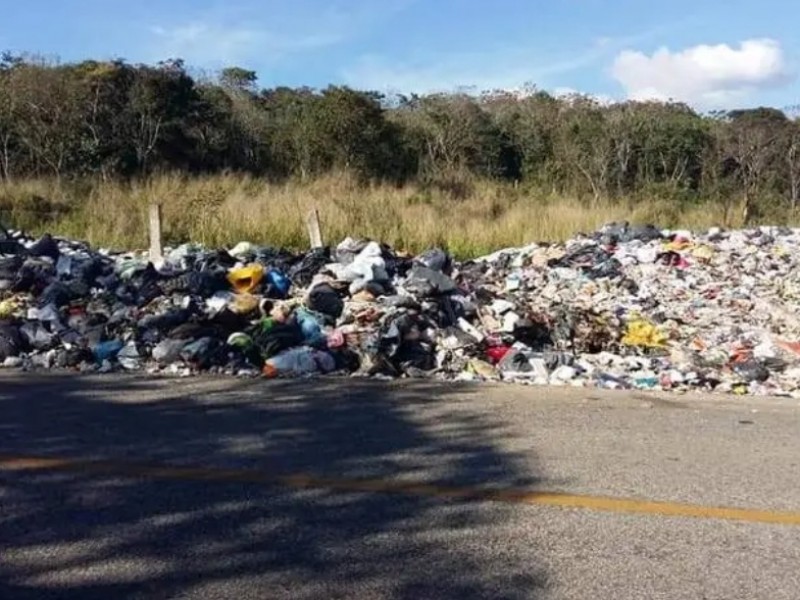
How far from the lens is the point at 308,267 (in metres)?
12.4

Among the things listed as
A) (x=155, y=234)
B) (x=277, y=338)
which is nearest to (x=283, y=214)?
(x=155, y=234)

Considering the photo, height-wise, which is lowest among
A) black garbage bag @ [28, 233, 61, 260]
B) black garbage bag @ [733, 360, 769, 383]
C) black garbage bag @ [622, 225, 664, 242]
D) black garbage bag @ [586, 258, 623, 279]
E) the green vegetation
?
black garbage bag @ [733, 360, 769, 383]

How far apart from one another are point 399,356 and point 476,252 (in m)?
8.67

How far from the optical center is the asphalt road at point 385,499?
438 centimetres

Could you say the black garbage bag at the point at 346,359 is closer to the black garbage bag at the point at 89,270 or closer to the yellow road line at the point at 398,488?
the black garbage bag at the point at 89,270

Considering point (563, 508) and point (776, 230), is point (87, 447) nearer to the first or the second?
point (563, 508)

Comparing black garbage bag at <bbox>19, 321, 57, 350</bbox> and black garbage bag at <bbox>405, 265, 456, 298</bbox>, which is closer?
black garbage bag at <bbox>19, 321, 57, 350</bbox>

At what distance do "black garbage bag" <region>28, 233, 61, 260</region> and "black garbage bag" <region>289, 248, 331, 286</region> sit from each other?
9.52 feet

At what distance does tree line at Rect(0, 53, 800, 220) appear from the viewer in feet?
76.1

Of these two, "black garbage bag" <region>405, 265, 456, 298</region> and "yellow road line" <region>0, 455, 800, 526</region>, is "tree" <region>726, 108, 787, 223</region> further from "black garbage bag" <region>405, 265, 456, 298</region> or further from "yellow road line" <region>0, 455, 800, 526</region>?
"yellow road line" <region>0, 455, 800, 526</region>

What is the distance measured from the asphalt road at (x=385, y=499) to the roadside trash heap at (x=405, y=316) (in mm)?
1617

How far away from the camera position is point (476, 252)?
725 inches

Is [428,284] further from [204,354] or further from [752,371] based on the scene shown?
[752,371]

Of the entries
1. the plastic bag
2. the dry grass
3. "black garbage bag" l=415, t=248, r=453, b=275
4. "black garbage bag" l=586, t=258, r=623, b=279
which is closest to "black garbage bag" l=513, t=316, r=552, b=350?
"black garbage bag" l=415, t=248, r=453, b=275
